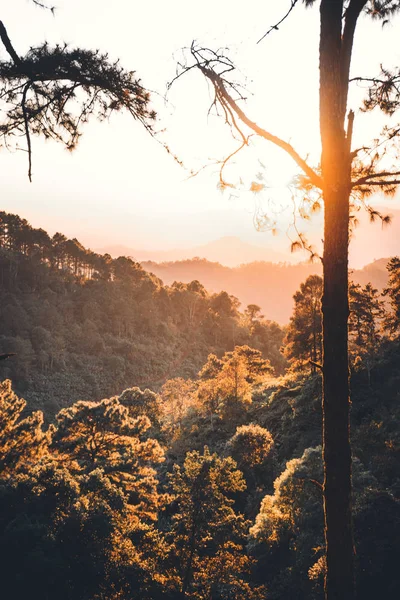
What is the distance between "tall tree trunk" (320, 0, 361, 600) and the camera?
135 inches

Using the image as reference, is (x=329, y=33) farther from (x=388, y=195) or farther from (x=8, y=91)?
(x=8, y=91)

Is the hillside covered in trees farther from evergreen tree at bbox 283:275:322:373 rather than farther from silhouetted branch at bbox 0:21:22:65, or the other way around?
silhouetted branch at bbox 0:21:22:65

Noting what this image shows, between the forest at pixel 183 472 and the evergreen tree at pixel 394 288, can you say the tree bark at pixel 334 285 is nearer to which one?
the forest at pixel 183 472

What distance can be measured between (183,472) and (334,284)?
21.0m

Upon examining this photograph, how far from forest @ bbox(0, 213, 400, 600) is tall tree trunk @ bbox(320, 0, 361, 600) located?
1.78ft

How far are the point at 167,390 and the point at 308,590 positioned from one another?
30.5m

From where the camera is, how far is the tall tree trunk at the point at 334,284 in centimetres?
343

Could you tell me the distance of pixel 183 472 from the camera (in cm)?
2161

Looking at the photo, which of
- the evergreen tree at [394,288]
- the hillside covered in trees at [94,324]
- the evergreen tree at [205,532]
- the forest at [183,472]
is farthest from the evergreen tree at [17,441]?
the hillside covered in trees at [94,324]

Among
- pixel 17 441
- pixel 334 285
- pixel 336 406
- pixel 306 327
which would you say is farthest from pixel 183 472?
pixel 334 285

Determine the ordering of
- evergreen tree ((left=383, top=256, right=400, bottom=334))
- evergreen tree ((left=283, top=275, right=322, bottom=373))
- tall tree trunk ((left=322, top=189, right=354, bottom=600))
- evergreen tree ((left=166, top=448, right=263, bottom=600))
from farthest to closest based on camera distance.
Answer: evergreen tree ((left=283, top=275, right=322, bottom=373)) → evergreen tree ((left=383, top=256, right=400, bottom=334)) → evergreen tree ((left=166, top=448, right=263, bottom=600)) → tall tree trunk ((left=322, top=189, right=354, bottom=600))

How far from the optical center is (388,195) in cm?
475

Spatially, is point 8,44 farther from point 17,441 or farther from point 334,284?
point 17,441

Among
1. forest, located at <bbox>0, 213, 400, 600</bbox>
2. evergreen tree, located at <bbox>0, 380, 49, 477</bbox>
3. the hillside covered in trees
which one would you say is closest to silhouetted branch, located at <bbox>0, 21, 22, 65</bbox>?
forest, located at <bbox>0, 213, 400, 600</bbox>
